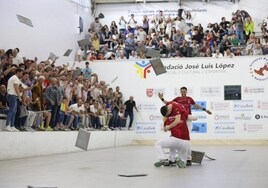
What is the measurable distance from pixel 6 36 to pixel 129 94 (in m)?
9.85

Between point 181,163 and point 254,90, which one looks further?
point 254,90

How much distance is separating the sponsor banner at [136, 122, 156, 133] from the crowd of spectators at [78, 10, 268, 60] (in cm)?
395

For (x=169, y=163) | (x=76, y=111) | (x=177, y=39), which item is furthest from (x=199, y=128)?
(x=169, y=163)

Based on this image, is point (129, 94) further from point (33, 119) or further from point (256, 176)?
point (256, 176)

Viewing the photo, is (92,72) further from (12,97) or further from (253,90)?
(12,97)

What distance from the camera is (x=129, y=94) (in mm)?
28422

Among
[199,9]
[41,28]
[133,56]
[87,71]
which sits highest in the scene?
[199,9]

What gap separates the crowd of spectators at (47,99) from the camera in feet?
47.6

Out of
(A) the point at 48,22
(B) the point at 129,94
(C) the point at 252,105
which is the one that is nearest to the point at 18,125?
(A) the point at 48,22

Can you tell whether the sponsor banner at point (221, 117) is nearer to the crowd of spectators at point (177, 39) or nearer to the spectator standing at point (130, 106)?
the crowd of spectators at point (177, 39)

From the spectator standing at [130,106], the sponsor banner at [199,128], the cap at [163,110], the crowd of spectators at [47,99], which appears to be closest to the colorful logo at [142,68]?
the spectator standing at [130,106]

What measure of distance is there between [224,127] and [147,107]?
178 inches

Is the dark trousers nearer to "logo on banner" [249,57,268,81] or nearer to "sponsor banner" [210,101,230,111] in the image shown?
"sponsor banner" [210,101,230,111]

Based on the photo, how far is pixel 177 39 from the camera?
28.6 m
